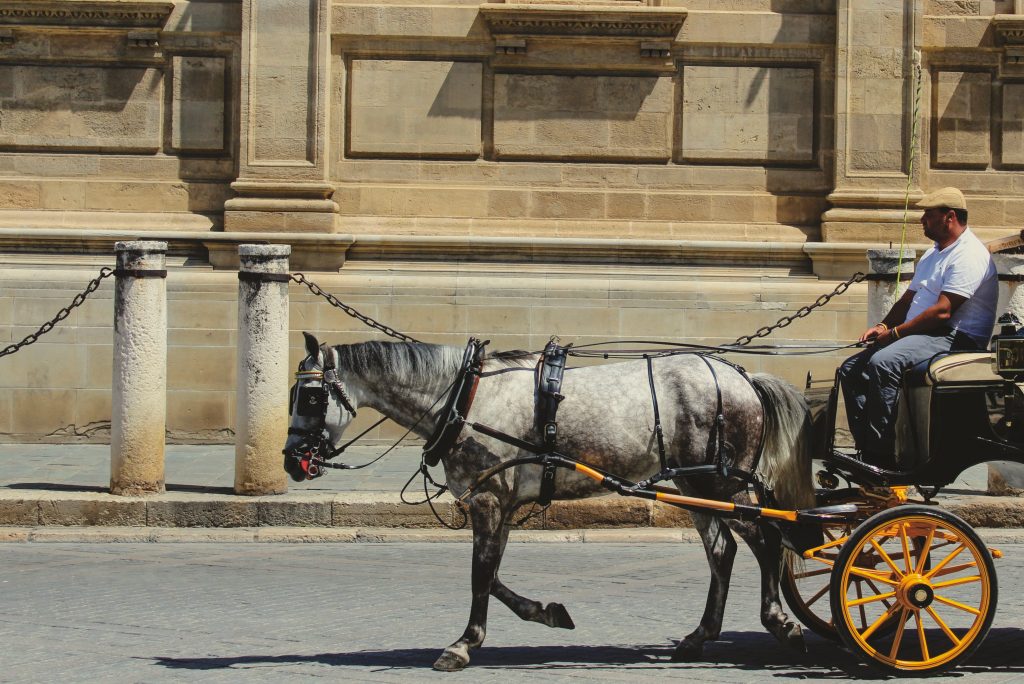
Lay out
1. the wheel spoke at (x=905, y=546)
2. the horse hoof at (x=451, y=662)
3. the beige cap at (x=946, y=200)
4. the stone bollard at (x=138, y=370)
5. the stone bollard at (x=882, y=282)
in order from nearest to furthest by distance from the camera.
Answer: the wheel spoke at (x=905, y=546) < the horse hoof at (x=451, y=662) < the beige cap at (x=946, y=200) < the stone bollard at (x=138, y=370) < the stone bollard at (x=882, y=282)

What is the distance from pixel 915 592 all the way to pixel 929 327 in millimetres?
1276

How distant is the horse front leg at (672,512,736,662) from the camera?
265 inches

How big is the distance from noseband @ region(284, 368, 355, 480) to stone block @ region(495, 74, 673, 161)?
862cm

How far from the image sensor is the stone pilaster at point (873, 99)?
48.9 feet

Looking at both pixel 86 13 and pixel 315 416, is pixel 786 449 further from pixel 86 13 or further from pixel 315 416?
pixel 86 13

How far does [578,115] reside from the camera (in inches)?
596

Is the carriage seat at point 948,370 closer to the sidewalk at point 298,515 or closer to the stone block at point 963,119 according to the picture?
the sidewalk at point 298,515

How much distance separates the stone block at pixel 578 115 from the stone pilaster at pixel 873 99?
5.77 feet

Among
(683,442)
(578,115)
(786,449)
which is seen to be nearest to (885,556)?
(786,449)

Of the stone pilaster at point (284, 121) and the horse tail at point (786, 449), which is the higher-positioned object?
the stone pilaster at point (284, 121)

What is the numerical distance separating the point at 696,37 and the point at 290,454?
9.48m

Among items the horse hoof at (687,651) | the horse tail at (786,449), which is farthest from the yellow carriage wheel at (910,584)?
the horse hoof at (687,651)

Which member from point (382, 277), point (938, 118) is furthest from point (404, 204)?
point (938, 118)

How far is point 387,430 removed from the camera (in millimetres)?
14344
